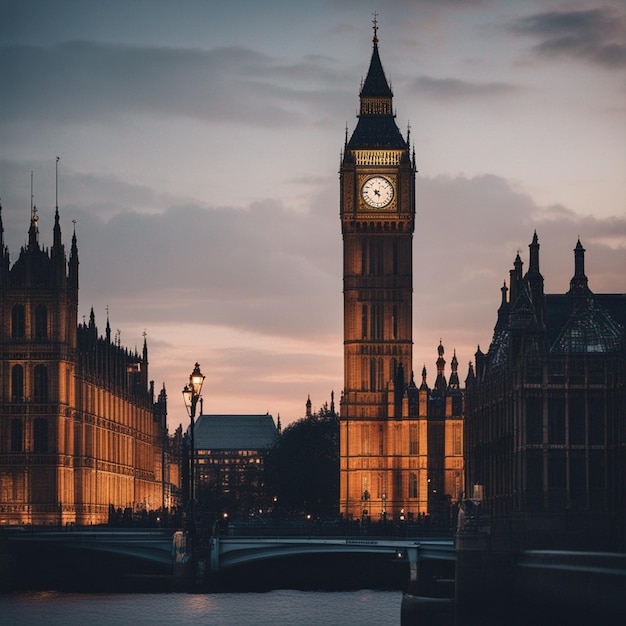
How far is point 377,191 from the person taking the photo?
7790 inches

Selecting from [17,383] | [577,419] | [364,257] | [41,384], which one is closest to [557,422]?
[577,419]

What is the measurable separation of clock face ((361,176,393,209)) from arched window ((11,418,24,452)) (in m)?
59.5

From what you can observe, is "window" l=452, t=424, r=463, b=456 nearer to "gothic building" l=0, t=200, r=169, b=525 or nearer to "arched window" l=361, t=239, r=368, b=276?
"arched window" l=361, t=239, r=368, b=276

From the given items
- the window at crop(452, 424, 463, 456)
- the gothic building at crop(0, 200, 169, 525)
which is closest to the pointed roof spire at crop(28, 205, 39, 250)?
the gothic building at crop(0, 200, 169, 525)

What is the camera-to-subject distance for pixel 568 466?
12356 centimetres

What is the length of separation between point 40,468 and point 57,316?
418 inches

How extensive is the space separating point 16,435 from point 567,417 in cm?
4243

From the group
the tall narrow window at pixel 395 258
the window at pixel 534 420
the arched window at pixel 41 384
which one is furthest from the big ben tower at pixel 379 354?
the window at pixel 534 420

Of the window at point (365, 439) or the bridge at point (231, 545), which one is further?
the window at point (365, 439)

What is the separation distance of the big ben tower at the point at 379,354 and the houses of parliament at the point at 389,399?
0.13m

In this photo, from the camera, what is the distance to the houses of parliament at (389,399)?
124 meters

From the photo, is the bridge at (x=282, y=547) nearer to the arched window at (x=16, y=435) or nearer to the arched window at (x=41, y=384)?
the arched window at (x=41, y=384)

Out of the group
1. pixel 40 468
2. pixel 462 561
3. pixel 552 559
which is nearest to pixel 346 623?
pixel 462 561

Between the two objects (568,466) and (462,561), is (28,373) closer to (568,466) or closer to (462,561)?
(568,466)
